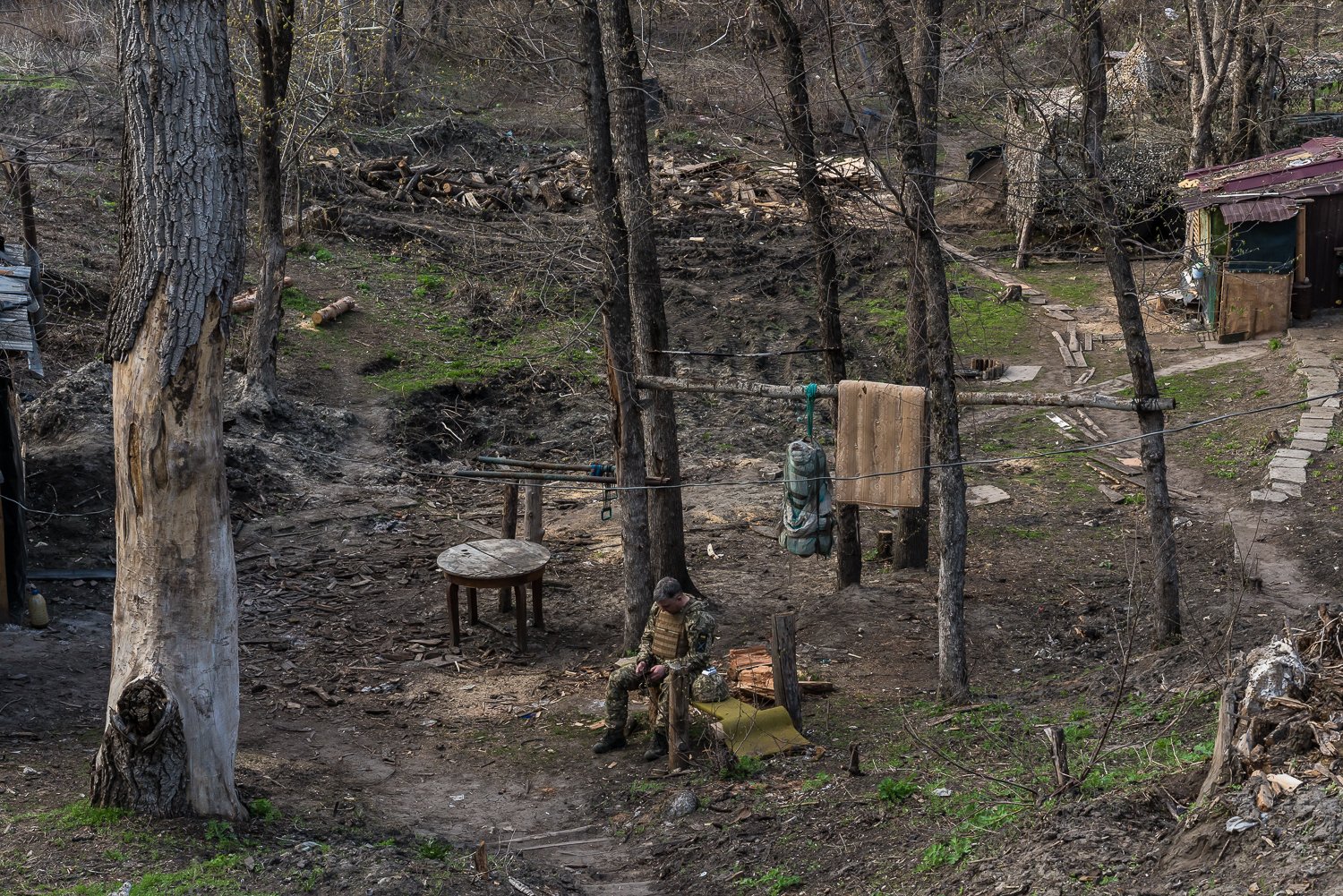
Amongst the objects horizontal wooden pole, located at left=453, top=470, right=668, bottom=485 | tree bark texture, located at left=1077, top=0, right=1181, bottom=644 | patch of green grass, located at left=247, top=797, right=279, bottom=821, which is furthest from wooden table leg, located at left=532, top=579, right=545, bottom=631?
tree bark texture, located at left=1077, top=0, right=1181, bottom=644

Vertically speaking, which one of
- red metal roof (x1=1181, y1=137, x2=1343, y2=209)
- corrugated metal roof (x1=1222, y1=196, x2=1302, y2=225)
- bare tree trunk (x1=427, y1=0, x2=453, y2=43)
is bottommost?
Answer: corrugated metal roof (x1=1222, y1=196, x2=1302, y2=225)

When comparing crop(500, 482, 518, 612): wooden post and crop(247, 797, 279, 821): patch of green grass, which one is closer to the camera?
crop(247, 797, 279, 821): patch of green grass

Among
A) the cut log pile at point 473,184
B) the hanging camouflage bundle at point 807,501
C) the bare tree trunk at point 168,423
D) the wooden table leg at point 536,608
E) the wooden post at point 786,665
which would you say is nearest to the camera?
the bare tree trunk at point 168,423

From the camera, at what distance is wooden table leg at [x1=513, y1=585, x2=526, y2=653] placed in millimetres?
12047

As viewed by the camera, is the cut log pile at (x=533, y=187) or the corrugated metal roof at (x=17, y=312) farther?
the cut log pile at (x=533, y=187)

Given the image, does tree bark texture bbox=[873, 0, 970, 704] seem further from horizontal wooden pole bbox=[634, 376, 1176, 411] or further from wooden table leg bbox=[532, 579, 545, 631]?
wooden table leg bbox=[532, 579, 545, 631]

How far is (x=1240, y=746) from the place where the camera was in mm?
6004

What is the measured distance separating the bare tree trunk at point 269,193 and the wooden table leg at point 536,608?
6.80 metres

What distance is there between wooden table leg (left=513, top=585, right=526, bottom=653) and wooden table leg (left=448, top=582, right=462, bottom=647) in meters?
0.63

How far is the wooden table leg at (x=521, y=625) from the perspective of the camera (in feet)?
39.5

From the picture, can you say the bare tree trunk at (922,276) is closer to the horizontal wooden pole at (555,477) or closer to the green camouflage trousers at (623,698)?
the horizontal wooden pole at (555,477)

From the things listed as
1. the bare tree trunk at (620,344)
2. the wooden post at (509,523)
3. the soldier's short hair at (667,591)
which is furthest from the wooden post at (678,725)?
the wooden post at (509,523)

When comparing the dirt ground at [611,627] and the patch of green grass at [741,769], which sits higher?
the dirt ground at [611,627]

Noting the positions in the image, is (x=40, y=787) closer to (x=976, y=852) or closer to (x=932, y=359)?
(x=976, y=852)
